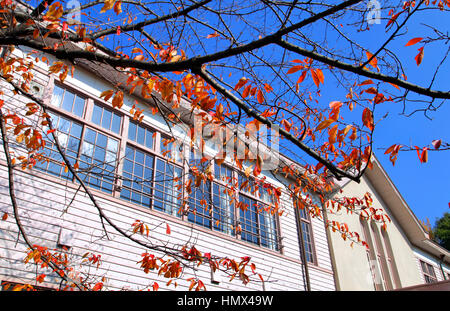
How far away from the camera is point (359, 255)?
534 inches

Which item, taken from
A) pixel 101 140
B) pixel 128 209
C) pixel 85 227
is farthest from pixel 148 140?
pixel 85 227

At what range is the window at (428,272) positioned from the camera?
1891 centimetres

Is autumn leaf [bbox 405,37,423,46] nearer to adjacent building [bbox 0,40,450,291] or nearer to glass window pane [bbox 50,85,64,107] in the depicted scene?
adjacent building [bbox 0,40,450,291]

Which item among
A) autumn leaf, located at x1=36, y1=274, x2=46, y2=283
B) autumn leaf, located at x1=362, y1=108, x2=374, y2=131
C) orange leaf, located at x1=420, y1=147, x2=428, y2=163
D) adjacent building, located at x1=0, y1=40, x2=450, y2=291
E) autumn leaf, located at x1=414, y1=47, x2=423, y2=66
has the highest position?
adjacent building, located at x1=0, y1=40, x2=450, y2=291

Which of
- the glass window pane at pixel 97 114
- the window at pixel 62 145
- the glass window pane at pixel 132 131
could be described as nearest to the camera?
the window at pixel 62 145

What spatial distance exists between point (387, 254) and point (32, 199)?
15.6 meters

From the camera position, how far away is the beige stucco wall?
1241 centimetres

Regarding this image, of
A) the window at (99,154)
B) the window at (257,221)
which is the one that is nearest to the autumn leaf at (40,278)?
the window at (99,154)

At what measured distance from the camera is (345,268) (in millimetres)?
12484

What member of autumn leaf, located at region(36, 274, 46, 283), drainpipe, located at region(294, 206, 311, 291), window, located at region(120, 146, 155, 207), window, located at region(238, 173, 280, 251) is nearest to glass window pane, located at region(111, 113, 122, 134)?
window, located at region(120, 146, 155, 207)

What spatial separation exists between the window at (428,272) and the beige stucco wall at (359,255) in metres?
1.48

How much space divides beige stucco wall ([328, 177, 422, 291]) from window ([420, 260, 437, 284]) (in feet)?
4.85

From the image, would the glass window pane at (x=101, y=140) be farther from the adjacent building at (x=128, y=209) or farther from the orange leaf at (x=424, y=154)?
the orange leaf at (x=424, y=154)
